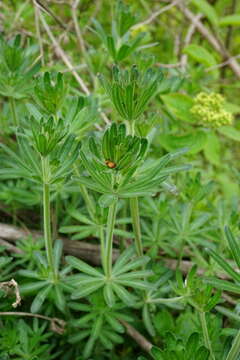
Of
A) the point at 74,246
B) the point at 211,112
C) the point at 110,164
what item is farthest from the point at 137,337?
the point at 211,112

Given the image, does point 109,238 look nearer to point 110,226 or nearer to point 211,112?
point 110,226

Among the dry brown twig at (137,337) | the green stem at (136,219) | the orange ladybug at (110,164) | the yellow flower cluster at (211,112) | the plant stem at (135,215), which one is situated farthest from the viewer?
the yellow flower cluster at (211,112)

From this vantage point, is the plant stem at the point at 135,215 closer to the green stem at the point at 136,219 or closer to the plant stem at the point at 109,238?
the green stem at the point at 136,219

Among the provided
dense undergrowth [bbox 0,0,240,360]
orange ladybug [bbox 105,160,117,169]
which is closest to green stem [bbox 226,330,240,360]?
dense undergrowth [bbox 0,0,240,360]

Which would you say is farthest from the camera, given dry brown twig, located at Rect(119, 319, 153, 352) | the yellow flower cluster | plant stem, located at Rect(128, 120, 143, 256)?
the yellow flower cluster

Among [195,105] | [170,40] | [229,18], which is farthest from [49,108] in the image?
[170,40]

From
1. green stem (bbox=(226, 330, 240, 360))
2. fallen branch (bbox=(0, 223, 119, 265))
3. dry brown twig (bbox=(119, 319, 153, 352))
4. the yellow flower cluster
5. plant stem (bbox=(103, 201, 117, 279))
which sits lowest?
dry brown twig (bbox=(119, 319, 153, 352))

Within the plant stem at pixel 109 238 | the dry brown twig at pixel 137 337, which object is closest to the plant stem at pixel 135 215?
the plant stem at pixel 109 238

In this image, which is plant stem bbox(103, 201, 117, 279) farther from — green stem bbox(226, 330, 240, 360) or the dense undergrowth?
green stem bbox(226, 330, 240, 360)
